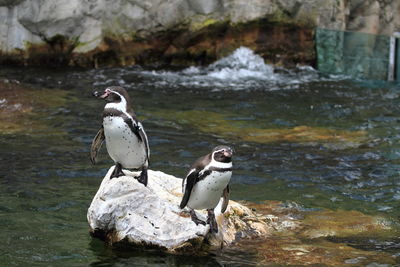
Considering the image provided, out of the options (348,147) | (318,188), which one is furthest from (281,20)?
(318,188)

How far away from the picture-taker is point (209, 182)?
20.5ft

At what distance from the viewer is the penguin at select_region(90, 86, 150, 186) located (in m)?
6.53

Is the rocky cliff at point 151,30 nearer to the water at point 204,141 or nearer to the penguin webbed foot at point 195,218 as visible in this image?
the water at point 204,141

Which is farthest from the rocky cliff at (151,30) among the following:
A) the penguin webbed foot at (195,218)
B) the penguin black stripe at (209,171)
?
the penguin black stripe at (209,171)

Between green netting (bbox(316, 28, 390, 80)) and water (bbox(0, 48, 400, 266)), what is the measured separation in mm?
572

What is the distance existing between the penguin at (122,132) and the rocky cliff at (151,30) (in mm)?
10614

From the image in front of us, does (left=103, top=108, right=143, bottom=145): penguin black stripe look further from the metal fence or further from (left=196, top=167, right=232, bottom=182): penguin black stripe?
the metal fence

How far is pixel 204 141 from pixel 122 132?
4800 mm

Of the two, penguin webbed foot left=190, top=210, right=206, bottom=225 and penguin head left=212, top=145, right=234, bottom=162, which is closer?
penguin head left=212, top=145, right=234, bottom=162

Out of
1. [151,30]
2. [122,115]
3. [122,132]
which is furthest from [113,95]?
[151,30]

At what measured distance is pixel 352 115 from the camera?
13242mm

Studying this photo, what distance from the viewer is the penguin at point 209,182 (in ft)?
20.4

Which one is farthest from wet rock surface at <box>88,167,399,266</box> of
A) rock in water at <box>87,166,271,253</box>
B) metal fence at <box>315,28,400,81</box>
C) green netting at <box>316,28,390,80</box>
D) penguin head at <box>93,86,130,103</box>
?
green netting at <box>316,28,390,80</box>

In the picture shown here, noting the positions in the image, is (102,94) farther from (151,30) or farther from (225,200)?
(151,30)
